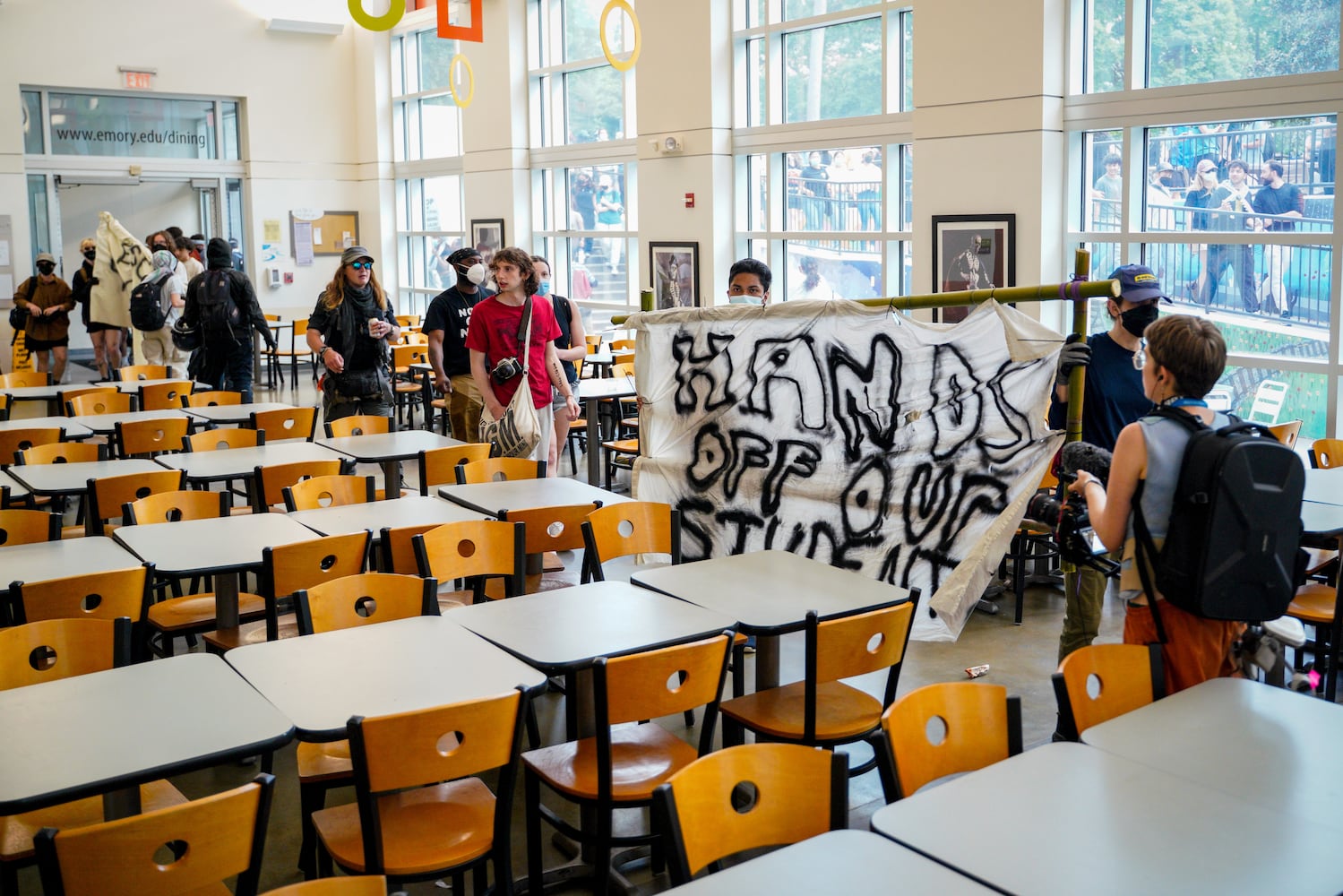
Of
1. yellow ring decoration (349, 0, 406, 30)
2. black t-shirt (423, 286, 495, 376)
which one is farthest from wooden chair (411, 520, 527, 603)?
yellow ring decoration (349, 0, 406, 30)

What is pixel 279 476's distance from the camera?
5801 millimetres

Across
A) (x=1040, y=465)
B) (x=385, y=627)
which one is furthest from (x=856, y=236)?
(x=385, y=627)

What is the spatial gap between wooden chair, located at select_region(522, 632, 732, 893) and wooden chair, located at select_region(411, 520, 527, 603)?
108cm

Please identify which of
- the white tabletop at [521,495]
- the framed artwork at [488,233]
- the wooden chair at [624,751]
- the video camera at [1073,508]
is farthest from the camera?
the framed artwork at [488,233]

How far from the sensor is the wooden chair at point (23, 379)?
9094mm

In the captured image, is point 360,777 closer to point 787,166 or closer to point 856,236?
point 856,236

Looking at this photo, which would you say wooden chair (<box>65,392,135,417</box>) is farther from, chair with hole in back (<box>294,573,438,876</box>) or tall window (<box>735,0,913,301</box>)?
tall window (<box>735,0,913,301</box>)

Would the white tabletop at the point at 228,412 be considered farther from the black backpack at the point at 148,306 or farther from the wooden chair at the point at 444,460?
the black backpack at the point at 148,306

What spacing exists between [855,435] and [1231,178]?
4291mm

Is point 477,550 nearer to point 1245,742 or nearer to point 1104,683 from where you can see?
point 1104,683

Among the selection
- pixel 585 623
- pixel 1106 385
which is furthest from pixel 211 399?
pixel 1106 385

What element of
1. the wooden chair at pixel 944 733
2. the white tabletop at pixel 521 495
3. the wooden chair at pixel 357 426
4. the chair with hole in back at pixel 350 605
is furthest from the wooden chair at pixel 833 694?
the wooden chair at pixel 357 426

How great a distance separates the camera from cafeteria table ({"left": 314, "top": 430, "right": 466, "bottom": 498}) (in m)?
6.38

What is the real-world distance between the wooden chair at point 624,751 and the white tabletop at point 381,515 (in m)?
1.55
